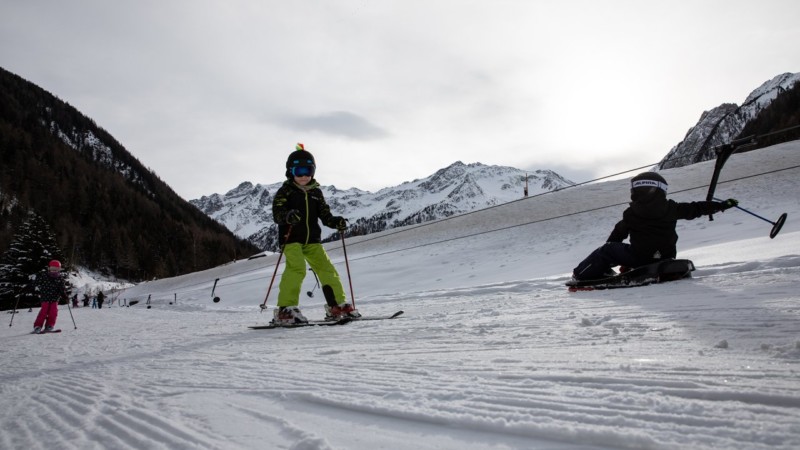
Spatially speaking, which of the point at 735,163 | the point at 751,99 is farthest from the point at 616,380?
the point at 751,99

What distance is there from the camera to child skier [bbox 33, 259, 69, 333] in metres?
8.55

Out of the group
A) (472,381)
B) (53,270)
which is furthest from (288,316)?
(53,270)

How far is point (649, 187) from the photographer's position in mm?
4949

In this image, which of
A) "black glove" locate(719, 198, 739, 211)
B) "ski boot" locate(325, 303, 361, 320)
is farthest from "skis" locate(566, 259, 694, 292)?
"ski boot" locate(325, 303, 361, 320)

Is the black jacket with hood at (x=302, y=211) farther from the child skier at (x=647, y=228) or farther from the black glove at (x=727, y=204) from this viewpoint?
the black glove at (x=727, y=204)

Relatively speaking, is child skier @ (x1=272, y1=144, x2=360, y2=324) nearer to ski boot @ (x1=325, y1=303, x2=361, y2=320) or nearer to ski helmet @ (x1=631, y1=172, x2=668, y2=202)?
ski boot @ (x1=325, y1=303, x2=361, y2=320)

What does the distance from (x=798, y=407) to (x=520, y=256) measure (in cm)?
1167

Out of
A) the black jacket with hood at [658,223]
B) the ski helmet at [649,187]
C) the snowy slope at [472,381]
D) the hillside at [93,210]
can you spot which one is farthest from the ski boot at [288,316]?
the hillside at [93,210]

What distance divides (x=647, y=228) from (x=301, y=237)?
4.02 metres

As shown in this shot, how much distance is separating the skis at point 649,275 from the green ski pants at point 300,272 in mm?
2913

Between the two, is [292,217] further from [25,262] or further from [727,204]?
[25,262]

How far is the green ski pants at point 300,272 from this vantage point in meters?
5.02

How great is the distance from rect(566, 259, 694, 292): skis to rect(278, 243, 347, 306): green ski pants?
291 cm

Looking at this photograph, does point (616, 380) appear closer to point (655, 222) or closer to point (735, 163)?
point (655, 222)
